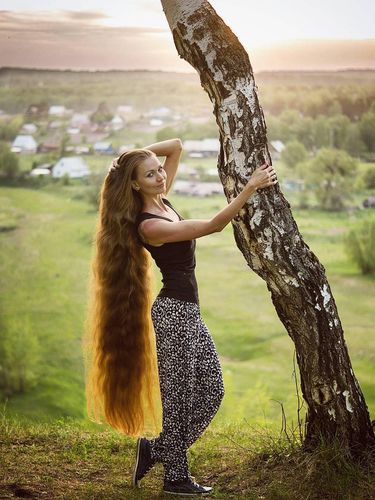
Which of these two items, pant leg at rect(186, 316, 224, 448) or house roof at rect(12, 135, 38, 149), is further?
house roof at rect(12, 135, 38, 149)

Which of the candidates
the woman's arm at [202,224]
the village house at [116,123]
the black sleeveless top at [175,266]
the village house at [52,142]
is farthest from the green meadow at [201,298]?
the woman's arm at [202,224]

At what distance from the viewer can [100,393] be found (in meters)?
3.83

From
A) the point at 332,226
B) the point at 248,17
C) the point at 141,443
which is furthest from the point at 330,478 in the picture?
the point at 332,226

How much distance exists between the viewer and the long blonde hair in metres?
3.46

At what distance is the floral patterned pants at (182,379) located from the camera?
3.42 metres

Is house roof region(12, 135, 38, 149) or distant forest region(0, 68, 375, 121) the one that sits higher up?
distant forest region(0, 68, 375, 121)

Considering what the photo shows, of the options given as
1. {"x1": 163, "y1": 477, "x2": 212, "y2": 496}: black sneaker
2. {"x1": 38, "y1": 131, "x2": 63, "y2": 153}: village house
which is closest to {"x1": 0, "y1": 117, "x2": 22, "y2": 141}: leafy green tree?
{"x1": 38, "y1": 131, "x2": 63, "y2": 153}: village house

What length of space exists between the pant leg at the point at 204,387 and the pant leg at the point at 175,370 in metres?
0.05

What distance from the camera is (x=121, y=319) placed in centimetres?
367

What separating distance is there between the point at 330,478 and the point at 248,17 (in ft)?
22.8

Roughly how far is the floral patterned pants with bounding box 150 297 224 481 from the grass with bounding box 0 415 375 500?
202 mm

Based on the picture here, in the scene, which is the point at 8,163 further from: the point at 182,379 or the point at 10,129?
the point at 182,379

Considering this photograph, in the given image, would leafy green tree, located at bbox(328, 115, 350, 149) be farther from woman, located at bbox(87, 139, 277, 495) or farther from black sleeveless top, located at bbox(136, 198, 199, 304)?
black sleeveless top, located at bbox(136, 198, 199, 304)

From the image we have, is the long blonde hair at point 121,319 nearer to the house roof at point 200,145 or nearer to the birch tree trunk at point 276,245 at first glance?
the birch tree trunk at point 276,245
